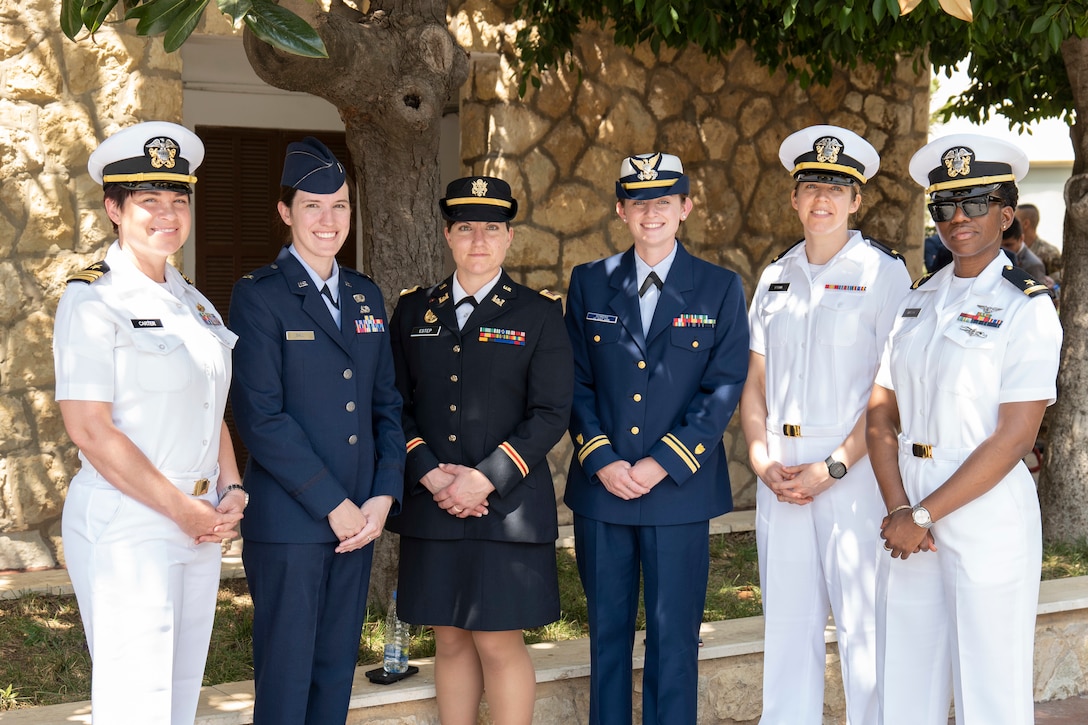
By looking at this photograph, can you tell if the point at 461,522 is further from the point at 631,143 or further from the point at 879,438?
the point at 631,143

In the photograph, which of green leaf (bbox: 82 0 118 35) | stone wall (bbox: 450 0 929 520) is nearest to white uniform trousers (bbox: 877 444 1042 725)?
green leaf (bbox: 82 0 118 35)

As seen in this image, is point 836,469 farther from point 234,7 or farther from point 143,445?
point 234,7

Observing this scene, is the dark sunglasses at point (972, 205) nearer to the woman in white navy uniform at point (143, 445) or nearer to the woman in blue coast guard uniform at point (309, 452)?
the woman in blue coast guard uniform at point (309, 452)

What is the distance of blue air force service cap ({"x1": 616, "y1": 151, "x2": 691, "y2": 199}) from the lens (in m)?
3.49

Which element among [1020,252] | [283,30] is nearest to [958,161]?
[283,30]

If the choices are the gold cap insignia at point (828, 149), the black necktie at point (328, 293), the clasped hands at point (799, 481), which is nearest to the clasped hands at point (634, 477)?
the clasped hands at point (799, 481)

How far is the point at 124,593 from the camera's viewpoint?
8.77 feet

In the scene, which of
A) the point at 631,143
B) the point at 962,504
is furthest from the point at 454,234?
the point at 631,143

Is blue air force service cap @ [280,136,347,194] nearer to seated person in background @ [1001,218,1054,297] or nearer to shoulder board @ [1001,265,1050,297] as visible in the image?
shoulder board @ [1001,265,1050,297]

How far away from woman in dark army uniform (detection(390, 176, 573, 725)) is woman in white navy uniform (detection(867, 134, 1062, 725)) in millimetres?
972

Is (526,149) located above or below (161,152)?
above

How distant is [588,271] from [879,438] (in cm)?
102

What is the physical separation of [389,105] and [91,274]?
1.63 meters

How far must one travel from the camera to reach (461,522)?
3.37m
